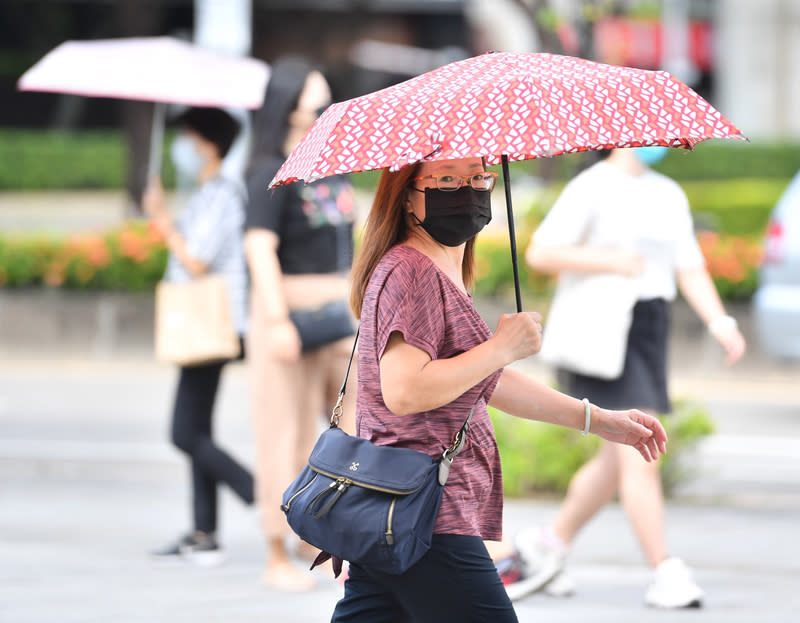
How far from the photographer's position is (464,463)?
3000 millimetres

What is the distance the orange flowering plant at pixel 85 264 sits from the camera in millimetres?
12422

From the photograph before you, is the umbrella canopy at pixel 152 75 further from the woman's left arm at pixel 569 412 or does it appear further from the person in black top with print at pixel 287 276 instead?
the woman's left arm at pixel 569 412

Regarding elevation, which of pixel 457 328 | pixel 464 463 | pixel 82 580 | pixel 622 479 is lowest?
pixel 82 580

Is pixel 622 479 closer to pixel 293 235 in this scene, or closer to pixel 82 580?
pixel 293 235

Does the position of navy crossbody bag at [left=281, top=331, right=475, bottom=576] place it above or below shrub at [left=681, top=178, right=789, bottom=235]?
below

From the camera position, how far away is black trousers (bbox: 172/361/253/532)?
18.6 feet

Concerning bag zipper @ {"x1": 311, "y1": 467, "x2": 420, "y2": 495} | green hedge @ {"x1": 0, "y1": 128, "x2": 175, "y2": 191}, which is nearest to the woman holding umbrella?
bag zipper @ {"x1": 311, "y1": 467, "x2": 420, "y2": 495}

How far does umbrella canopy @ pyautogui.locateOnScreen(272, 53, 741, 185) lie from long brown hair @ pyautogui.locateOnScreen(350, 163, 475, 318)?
0.61 feet

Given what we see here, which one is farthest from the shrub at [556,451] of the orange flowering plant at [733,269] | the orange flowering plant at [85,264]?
the orange flowering plant at [85,264]

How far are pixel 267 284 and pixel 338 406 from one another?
1932 millimetres

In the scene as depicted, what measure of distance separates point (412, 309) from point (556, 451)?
13.3 feet

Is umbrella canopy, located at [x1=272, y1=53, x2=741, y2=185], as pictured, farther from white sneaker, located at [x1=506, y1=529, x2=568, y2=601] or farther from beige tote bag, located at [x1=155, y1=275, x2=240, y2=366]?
beige tote bag, located at [x1=155, y1=275, x2=240, y2=366]

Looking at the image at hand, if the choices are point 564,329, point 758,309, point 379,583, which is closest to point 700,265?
point 564,329

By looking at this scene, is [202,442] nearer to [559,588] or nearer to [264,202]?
[264,202]
